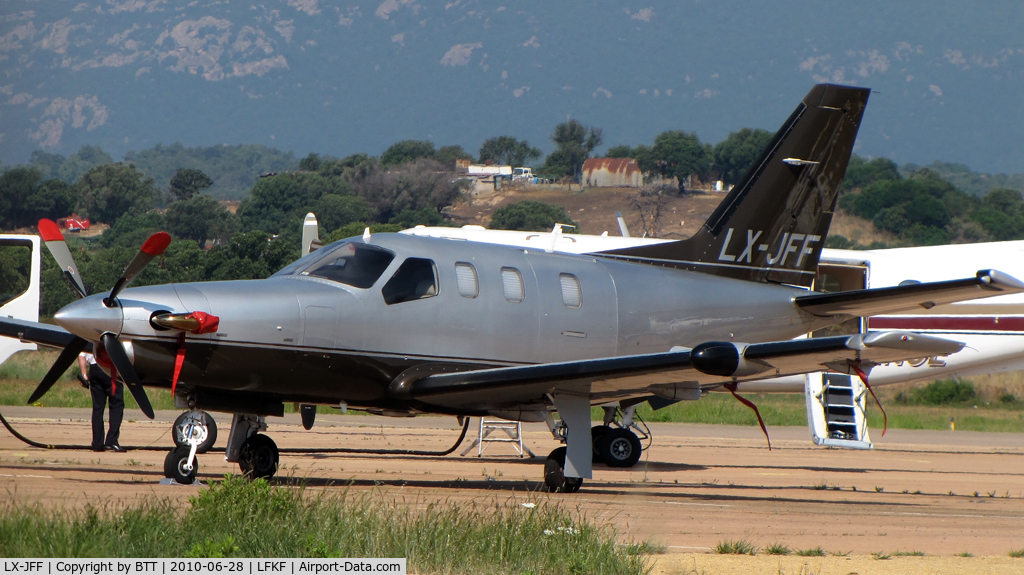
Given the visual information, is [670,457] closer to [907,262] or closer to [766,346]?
[907,262]

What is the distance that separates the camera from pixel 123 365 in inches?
410

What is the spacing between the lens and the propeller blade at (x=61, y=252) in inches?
434

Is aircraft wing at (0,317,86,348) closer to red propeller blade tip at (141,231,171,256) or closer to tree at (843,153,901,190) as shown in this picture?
red propeller blade tip at (141,231,171,256)

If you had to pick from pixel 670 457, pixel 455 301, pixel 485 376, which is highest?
pixel 455 301

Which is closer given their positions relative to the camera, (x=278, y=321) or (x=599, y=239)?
(x=278, y=321)

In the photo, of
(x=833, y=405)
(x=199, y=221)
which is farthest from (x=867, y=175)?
(x=833, y=405)

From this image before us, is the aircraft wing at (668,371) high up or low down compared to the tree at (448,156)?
down


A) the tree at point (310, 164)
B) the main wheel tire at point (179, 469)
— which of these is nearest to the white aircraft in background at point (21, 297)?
the main wheel tire at point (179, 469)

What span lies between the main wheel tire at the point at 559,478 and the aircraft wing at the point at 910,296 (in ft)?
13.7

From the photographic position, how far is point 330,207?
109 metres

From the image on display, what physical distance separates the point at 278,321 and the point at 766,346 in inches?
192

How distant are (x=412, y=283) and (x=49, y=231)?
374cm

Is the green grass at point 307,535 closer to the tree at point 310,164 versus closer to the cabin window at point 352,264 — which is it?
the cabin window at point 352,264

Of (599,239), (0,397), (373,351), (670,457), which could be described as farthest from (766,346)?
(0,397)
